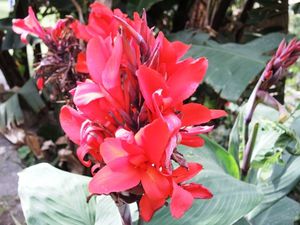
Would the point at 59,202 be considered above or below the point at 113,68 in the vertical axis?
below

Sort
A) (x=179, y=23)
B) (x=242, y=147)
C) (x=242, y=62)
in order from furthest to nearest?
(x=179, y=23), (x=242, y=62), (x=242, y=147)

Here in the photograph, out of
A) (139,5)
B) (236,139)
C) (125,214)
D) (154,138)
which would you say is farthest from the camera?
(139,5)

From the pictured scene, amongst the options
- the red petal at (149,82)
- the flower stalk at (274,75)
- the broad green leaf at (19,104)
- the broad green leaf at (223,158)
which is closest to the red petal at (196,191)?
the red petal at (149,82)

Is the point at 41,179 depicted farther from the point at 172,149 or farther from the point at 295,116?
the point at 295,116

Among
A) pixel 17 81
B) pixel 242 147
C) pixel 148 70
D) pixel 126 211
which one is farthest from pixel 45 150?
pixel 148 70

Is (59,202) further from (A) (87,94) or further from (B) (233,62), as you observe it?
(B) (233,62)

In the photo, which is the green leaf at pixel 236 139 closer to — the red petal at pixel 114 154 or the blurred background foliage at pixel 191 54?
the blurred background foliage at pixel 191 54

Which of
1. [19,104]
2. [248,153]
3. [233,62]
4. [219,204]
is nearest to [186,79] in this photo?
[219,204]
